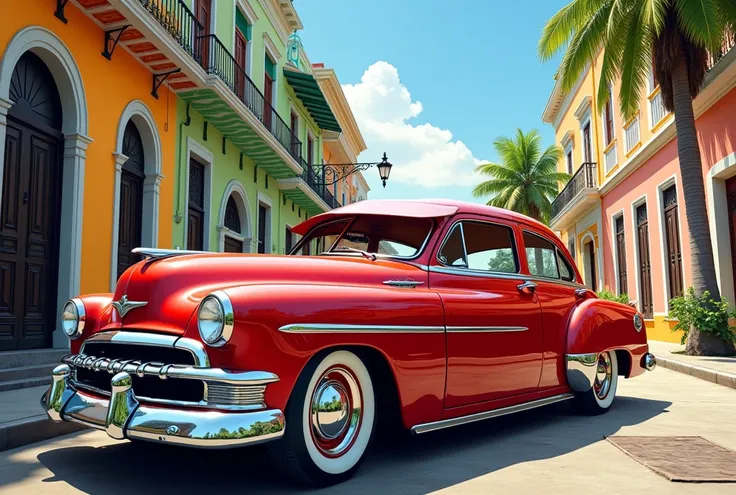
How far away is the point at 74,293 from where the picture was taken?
8.25 meters

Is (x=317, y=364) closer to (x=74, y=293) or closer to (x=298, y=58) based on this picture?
(x=74, y=293)

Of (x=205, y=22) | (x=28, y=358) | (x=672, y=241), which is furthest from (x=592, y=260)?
(x=28, y=358)

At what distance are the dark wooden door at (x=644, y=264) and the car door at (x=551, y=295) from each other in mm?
12401

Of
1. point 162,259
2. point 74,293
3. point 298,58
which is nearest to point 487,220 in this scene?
point 162,259

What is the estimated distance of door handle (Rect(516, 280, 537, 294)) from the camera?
466 centimetres

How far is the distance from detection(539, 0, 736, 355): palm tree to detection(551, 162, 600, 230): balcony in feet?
28.4

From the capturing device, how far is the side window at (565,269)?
5426 millimetres

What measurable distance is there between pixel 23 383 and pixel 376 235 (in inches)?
157

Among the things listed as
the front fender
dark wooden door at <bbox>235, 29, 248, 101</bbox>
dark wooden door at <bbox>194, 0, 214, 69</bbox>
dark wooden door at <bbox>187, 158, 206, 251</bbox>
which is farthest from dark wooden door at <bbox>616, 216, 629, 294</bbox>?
the front fender

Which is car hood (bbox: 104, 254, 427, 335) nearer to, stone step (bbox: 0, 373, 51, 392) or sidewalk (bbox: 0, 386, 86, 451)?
sidewalk (bbox: 0, 386, 86, 451)

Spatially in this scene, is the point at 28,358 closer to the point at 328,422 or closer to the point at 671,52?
the point at 328,422

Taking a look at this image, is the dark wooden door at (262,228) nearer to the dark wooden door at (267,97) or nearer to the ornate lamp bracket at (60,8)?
the dark wooden door at (267,97)

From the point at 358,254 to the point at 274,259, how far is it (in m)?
0.76

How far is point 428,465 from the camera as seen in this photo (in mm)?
3697
